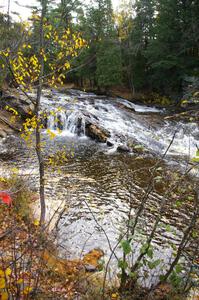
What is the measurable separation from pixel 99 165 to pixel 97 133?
4656 millimetres

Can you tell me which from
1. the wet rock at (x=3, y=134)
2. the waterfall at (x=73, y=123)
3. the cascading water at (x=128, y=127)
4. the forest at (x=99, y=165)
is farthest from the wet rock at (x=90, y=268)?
the waterfall at (x=73, y=123)

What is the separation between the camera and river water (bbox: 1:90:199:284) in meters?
5.65

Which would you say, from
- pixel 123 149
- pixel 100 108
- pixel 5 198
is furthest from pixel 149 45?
pixel 5 198

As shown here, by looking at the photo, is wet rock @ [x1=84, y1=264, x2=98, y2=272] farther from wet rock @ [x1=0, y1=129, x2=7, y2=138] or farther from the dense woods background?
the dense woods background

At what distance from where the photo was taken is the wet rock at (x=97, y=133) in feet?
49.3

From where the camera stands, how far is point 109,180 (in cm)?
943

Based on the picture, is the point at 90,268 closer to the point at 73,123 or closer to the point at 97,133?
the point at 97,133

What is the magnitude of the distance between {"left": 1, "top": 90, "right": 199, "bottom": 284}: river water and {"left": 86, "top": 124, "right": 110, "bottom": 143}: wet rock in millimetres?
325

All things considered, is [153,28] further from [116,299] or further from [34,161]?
[116,299]

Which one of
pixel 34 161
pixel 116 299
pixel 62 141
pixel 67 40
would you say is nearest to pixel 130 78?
pixel 62 141

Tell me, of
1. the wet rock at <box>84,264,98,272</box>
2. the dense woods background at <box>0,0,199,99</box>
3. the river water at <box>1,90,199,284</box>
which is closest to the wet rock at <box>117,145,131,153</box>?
the river water at <box>1,90,199,284</box>

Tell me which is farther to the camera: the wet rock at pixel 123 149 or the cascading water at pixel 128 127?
the cascading water at pixel 128 127

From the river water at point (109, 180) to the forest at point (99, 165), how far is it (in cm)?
5

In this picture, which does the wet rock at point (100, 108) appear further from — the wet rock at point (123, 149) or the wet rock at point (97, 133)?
the wet rock at point (123, 149)
